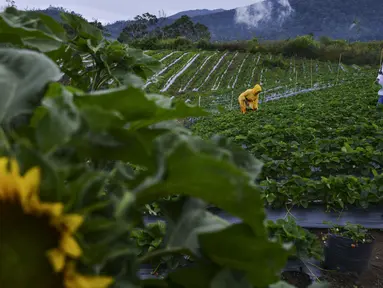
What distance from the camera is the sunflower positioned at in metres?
0.39

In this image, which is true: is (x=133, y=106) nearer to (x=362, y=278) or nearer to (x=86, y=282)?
(x=86, y=282)

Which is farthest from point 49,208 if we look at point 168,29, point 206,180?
point 168,29

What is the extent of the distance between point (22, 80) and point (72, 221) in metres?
0.26

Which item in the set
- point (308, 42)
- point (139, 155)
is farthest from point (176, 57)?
point (139, 155)

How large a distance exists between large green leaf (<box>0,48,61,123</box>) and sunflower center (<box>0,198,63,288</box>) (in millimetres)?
174

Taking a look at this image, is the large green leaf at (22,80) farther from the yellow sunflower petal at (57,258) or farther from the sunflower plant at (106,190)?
the yellow sunflower petal at (57,258)

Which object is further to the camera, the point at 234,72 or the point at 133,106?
the point at 234,72

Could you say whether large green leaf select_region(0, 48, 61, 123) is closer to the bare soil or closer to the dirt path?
the bare soil

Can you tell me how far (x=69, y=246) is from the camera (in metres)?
0.38

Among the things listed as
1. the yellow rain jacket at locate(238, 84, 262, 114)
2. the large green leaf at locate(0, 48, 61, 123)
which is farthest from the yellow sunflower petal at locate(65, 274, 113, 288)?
the yellow rain jacket at locate(238, 84, 262, 114)

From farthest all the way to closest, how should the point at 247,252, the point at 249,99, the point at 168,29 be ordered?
the point at 168,29 < the point at 249,99 < the point at 247,252

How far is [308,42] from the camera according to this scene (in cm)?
4191

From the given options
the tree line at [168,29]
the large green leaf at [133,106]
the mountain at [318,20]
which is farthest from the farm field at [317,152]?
the mountain at [318,20]

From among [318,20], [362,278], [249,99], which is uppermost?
[318,20]
